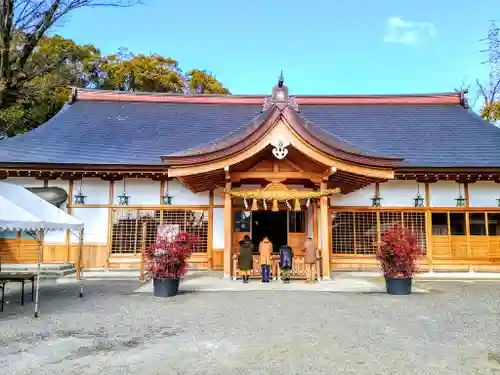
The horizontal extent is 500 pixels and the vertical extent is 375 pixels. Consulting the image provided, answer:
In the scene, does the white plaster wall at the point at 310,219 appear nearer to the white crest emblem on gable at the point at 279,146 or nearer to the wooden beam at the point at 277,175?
the wooden beam at the point at 277,175

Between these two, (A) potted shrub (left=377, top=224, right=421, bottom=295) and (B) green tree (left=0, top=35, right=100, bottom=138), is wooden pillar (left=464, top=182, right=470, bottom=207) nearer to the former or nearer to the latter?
(A) potted shrub (left=377, top=224, right=421, bottom=295)

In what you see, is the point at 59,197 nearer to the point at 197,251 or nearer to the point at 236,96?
the point at 197,251

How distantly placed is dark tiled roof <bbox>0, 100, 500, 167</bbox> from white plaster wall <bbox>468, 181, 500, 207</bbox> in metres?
0.87

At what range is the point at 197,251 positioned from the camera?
1301 cm

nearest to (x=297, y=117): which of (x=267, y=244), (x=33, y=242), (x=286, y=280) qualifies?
(x=267, y=244)

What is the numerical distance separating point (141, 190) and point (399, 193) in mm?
8604

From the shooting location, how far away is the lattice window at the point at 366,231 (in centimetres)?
1307

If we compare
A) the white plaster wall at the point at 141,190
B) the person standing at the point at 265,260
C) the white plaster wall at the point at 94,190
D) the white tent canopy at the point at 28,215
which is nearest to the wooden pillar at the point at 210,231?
the white plaster wall at the point at 141,190

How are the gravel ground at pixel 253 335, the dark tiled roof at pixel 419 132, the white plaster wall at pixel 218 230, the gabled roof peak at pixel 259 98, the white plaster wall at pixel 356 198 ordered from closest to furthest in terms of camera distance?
the gravel ground at pixel 253 335 < the white plaster wall at pixel 218 230 < the white plaster wall at pixel 356 198 < the dark tiled roof at pixel 419 132 < the gabled roof peak at pixel 259 98

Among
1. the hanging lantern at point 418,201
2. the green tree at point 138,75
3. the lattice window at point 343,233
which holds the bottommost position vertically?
the lattice window at point 343,233

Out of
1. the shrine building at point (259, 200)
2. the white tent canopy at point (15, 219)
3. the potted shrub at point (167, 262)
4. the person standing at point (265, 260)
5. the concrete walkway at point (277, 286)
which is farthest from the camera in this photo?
the shrine building at point (259, 200)

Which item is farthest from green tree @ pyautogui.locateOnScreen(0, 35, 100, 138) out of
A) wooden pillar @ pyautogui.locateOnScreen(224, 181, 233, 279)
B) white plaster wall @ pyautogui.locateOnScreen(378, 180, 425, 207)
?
white plaster wall @ pyautogui.locateOnScreen(378, 180, 425, 207)

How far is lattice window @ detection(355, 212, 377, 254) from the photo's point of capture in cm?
1307

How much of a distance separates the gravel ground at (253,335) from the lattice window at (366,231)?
178 inches
